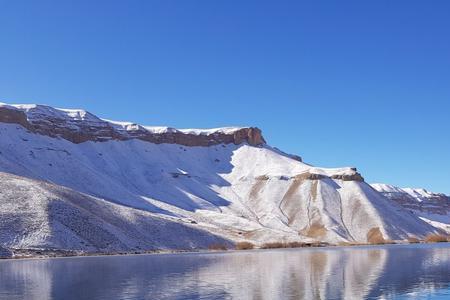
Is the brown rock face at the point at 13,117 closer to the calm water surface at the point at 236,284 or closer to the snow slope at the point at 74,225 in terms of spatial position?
the snow slope at the point at 74,225

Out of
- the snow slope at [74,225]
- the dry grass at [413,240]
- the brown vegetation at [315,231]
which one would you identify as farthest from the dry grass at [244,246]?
the dry grass at [413,240]

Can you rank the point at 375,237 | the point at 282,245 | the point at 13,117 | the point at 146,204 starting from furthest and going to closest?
the point at 13,117
the point at 146,204
the point at 375,237
the point at 282,245

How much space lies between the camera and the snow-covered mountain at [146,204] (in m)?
102

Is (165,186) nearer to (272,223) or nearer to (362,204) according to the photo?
(272,223)

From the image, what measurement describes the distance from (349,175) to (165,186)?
6243cm

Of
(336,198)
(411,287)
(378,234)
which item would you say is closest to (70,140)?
(336,198)

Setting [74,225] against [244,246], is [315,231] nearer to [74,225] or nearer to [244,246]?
[244,246]

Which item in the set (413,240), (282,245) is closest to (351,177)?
(413,240)

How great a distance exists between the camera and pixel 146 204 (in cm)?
16238

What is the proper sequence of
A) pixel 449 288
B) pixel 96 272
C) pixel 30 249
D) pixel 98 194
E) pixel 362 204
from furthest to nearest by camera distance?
1. pixel 362 204
2. pixel 98 194
3. pixel 30 249
4. pixel 96 272
5. pixel 449 288

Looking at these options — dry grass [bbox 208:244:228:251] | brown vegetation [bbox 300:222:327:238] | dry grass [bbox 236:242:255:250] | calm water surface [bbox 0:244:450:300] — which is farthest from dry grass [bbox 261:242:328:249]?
calm water surface [bbox 0:244:450:300]

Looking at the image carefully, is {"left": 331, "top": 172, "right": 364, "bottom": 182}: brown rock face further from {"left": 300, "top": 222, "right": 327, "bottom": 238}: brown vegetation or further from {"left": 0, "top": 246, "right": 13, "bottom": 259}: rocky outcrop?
{"left": 0, "top": 246, "right": 13, "bottom": 259}: rocky outcrop

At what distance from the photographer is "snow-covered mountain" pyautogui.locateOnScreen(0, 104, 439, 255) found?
10206 cm

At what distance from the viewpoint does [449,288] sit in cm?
3800
